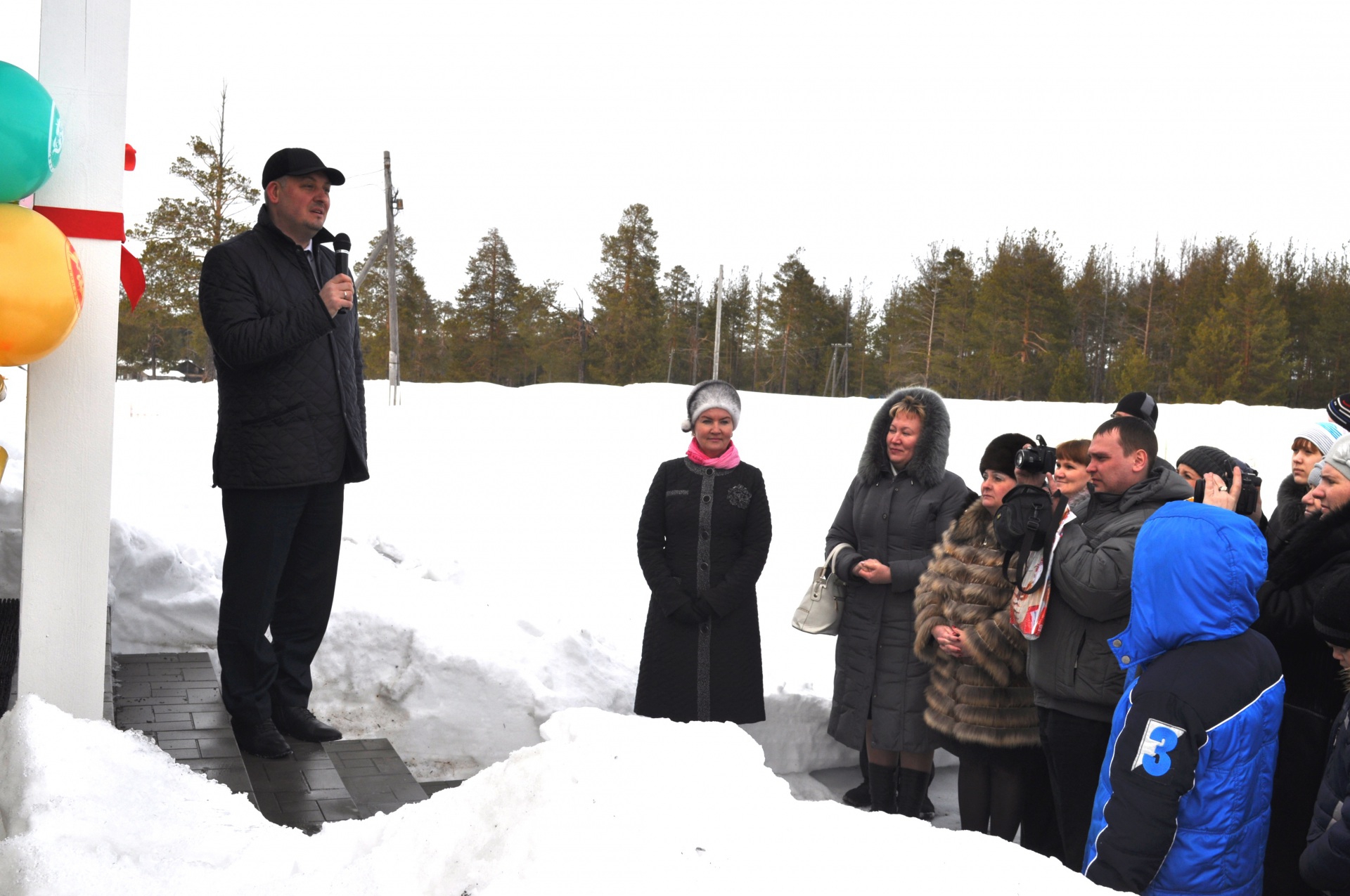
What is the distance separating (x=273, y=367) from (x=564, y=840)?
2.51 metres

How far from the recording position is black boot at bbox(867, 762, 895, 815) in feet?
13.5

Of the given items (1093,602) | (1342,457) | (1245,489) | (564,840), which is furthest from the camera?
(1245,489)

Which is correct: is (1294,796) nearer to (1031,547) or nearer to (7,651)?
(1031,547)

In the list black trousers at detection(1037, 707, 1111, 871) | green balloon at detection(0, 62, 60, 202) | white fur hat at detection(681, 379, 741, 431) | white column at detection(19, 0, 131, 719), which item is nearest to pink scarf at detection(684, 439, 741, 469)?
white fur hat at detection(681, 379, 741, 431)

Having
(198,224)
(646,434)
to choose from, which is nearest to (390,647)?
(646,434)

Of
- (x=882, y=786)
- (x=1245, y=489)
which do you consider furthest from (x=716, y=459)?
(x=1245, y=489)

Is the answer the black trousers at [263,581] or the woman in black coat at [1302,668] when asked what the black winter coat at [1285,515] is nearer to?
the woman in black coat at [1302,668]

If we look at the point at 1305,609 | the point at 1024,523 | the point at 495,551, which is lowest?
the point at 495,551

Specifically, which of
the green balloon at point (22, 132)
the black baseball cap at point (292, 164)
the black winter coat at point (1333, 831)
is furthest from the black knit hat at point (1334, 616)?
the green balloon at point (22, 132)

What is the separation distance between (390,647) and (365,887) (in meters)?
3.31

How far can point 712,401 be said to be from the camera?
4.18 m

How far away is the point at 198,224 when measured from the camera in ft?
121

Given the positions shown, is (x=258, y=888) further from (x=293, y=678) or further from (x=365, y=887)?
(x=293, y=678)

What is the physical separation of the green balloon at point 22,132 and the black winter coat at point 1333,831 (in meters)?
3.49
